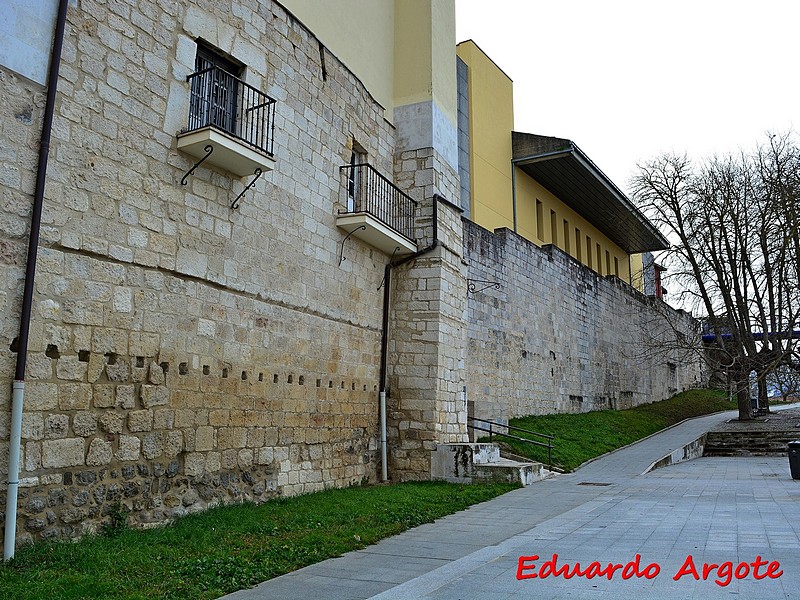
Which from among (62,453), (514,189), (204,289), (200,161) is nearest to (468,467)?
(204,289)

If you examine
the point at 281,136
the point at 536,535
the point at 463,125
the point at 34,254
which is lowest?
the point at 536,535

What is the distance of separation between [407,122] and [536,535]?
862 cm

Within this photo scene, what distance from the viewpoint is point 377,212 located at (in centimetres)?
1204

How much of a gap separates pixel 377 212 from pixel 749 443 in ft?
51.5

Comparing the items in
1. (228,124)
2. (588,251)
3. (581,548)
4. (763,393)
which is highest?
(588,251)

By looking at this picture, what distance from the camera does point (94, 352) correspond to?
21.8ft

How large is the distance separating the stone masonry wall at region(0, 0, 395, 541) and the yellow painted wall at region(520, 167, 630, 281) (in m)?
15.1

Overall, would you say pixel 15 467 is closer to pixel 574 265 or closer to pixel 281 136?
pixel 281 136

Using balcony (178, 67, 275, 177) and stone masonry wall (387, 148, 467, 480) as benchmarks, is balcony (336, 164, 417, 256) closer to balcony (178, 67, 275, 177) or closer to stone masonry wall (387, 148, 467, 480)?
stone masonry wall (387, 148, 467, 480)

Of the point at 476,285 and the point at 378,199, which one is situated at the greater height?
the point at 378,199

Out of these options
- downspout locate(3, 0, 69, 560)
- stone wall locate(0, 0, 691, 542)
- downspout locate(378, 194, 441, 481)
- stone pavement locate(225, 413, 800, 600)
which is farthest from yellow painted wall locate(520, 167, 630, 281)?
downspout locate(3, 0, 69, 560)

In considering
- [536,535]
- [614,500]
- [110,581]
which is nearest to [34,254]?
[110,581]

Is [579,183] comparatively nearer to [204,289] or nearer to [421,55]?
[421,55]

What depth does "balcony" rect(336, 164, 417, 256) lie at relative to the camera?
11102 millimetres
